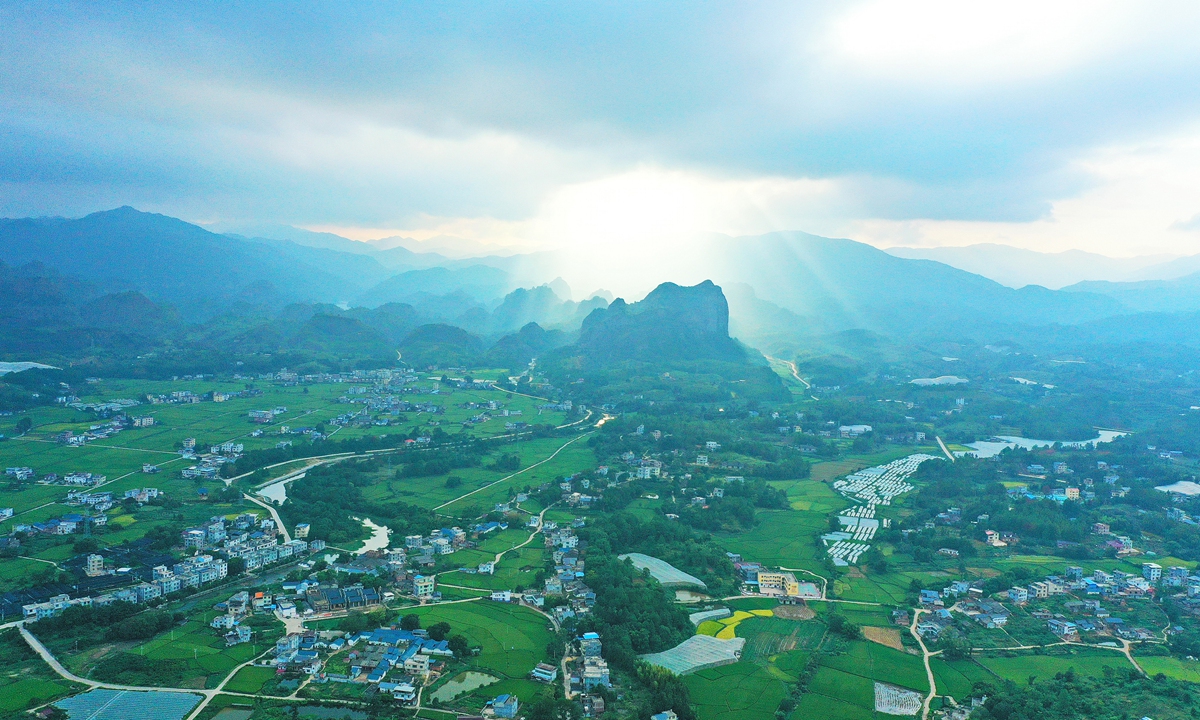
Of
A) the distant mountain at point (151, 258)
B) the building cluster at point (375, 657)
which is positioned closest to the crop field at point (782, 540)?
the building cluster at point (375, 657)

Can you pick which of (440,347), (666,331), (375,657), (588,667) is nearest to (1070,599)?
(588,667)

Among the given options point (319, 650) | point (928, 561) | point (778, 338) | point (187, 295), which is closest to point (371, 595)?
point (319, 650)

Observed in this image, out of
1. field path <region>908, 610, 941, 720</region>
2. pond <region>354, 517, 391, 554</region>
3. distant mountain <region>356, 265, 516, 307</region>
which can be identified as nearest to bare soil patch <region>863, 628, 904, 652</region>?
field path <region>908, 610, 941, 720</region>

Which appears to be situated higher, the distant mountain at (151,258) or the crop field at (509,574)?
the distant mountain at (151,258)

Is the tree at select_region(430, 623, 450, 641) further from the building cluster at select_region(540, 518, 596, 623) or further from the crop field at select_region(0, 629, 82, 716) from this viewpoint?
the crop field at select_region(0, 629, 82, 716)

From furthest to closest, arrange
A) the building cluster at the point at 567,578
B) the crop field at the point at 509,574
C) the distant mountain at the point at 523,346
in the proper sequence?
the distant mountain at the point at 523,346
the crop field at the point at 509,574
the building cluster at the point at 567,578

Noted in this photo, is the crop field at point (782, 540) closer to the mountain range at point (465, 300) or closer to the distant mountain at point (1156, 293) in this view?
the mountain range at point (465, 300)
